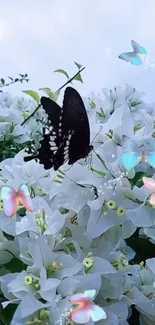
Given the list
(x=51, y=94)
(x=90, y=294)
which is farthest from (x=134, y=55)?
(x=90, y=294)

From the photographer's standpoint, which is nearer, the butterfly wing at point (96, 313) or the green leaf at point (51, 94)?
the butterfly wing at point (96, 313)

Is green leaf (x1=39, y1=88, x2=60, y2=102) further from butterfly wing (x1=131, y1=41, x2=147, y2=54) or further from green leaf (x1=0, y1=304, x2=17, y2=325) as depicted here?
green leaf (x1=0, y1=304, x2=17, y2=325)

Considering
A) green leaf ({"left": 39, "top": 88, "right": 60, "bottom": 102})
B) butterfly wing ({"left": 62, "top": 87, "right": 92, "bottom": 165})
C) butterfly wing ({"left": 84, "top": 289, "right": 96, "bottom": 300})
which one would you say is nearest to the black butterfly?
butterfly wing ({"left": 62, "top": 87, "right": 92, "bottom": 165})

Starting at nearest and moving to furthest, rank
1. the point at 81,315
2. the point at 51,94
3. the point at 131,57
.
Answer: the point at 81,315 → the point at 131,57 → the point at 51,94

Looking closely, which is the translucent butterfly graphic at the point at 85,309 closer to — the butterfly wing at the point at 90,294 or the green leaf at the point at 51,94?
the butterfly wing at the point at 90,294

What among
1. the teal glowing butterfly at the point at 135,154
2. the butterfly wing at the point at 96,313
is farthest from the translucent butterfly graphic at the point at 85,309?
the teal glowing butterfly at the point at 135,154

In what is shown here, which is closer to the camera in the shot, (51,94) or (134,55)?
(134,55)

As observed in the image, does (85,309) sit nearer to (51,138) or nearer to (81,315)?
(81,315)

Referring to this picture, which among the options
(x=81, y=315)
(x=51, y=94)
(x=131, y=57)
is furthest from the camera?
Result: (x=51, y=94)
